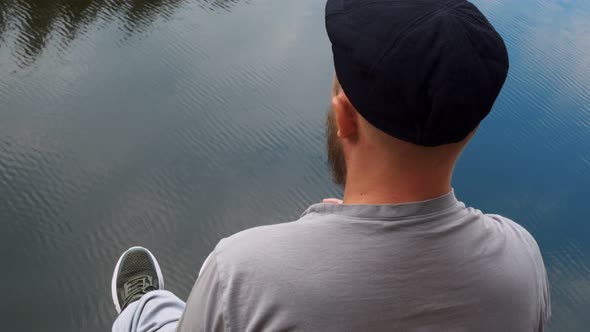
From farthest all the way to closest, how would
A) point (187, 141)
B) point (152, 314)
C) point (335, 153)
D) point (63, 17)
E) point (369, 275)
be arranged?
point (63, 17) → point (187, 141) → point (152, 314) → point (335, 153) → point (369, 275)

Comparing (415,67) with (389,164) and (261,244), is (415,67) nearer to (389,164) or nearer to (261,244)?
(389,164)

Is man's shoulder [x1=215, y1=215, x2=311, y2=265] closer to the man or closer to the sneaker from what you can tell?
the man

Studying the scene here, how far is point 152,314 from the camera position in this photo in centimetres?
101

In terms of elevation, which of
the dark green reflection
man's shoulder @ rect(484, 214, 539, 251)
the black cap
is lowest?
the dark green reflection

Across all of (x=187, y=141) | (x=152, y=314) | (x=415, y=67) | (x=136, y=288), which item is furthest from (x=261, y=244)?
(x=187, y=141)

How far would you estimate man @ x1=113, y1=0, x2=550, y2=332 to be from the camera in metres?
0.42

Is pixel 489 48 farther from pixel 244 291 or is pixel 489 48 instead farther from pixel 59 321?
pixel 59 321

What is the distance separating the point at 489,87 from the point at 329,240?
0.61ft

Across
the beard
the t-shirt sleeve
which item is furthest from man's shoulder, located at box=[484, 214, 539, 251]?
the t-shirt sleeve

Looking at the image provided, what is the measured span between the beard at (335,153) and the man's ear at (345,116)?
4cm

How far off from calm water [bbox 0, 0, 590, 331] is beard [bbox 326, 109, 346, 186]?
2.00 meters

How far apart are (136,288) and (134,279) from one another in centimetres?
7

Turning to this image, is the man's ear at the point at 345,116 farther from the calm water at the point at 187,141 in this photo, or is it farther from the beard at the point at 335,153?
the calm water at the point at 187,141

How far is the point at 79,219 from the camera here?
8.37 feet
